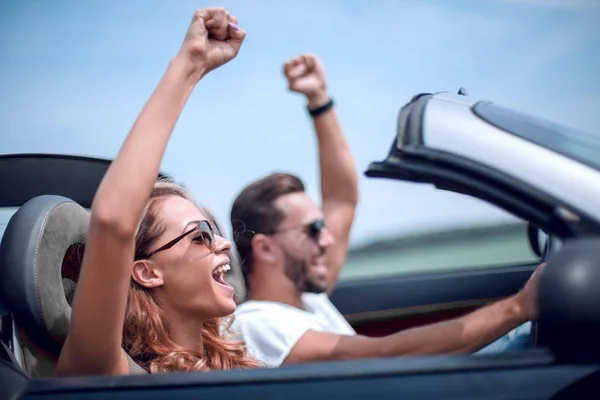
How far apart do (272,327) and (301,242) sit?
435mm

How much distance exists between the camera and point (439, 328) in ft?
6.11

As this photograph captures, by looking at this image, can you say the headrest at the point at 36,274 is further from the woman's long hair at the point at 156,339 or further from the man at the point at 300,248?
the man at the point at 300,248

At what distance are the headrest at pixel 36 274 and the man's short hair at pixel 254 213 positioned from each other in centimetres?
89

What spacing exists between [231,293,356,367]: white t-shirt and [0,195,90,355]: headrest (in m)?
0.68

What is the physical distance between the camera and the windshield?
62.2 inches

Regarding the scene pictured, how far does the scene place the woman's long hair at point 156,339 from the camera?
2.02 meters

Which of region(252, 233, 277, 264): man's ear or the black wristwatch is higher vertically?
the black wristwatch

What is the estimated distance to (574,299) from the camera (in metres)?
1.32

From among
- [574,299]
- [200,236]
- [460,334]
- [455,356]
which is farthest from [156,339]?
[574,299]

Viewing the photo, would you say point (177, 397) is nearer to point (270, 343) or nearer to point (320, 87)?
point (270, 343)

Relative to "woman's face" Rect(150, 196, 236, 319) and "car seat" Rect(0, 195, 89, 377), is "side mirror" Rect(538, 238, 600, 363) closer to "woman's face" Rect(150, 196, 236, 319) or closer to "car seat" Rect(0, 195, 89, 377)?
"woman's face" Rect(150, 196, 236, 319)

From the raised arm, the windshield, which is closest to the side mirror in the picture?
Result: the windshield

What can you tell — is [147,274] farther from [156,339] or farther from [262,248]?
[262,248]

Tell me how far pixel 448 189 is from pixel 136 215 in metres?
0.65
